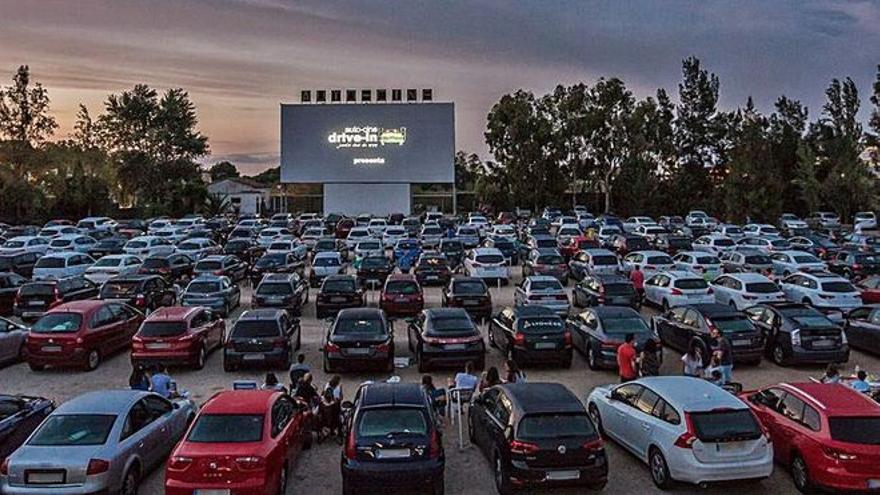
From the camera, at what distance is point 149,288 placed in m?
24.0

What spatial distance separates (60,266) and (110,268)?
2535mm

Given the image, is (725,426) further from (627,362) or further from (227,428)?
(227,428)

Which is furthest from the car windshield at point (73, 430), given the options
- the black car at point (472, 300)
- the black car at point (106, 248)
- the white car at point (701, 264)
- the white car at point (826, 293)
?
the black car at point (106, 248)

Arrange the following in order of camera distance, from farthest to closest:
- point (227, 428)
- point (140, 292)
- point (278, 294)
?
point (140, 292) < point (278, 294) < point (227, 428)

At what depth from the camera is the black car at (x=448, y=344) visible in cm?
1650

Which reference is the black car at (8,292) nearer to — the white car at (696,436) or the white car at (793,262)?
the white car at (696,436)

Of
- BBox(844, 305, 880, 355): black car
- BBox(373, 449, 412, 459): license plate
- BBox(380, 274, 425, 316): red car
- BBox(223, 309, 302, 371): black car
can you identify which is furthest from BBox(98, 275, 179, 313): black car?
BBox(844, 305, 880, 355): black car

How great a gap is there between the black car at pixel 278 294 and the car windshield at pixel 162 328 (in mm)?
5247

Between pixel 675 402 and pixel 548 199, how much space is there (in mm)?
67390

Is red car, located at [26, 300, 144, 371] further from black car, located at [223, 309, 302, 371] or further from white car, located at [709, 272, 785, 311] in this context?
white car, located at [709, 272, 785, 311]

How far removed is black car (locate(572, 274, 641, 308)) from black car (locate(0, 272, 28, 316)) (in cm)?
1748

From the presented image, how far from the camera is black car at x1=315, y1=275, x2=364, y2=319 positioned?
22875mm

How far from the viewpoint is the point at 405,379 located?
54.3 ft

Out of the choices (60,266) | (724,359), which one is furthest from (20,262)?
(724,359)
